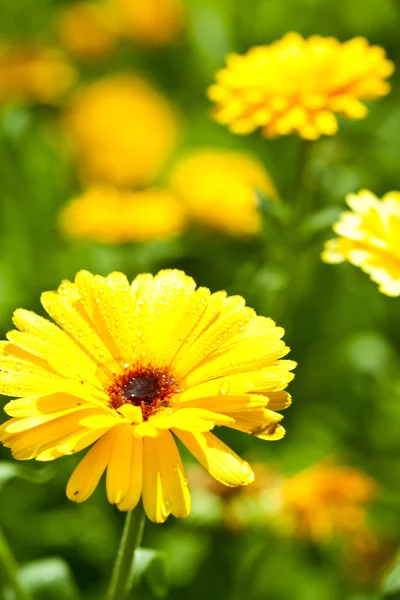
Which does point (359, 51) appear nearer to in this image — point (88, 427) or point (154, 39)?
point (88, 427)

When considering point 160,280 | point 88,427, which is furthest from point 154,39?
point 88,427

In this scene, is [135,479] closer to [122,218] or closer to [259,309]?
[259,309]

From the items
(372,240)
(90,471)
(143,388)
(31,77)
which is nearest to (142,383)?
(143,388)

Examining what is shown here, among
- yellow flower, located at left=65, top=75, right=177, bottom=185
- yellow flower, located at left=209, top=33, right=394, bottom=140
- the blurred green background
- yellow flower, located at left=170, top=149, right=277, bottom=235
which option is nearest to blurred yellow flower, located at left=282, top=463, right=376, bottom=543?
the blurred green background

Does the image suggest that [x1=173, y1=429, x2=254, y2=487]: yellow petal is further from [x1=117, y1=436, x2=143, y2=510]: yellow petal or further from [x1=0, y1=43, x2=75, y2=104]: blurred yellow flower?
[x1=0, y1=43, x2=75, y2=104]: blurred yellow flower

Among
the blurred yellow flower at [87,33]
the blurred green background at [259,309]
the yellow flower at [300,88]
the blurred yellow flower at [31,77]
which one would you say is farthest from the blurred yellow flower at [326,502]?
the blurred yellow flower at [87,33]

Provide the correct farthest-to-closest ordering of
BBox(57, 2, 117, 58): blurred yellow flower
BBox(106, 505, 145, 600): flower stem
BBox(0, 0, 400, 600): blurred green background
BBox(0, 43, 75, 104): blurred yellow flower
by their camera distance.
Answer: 1. BBox(57, 2, 117, 58): blurred yellow flower
2. BBox(0, 43, 75, 104): blurred yellow flower
3. BBox(0, 0, 400, 600): blurred green background
4. BBox(106, 505, 145, 600): flower stem
